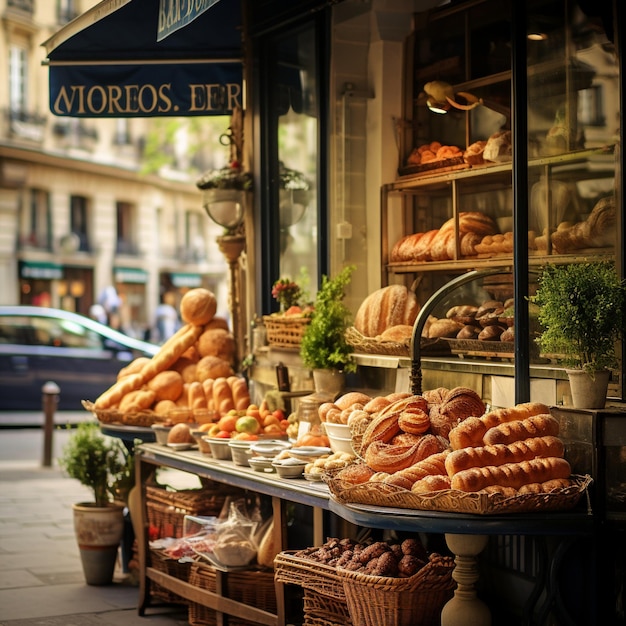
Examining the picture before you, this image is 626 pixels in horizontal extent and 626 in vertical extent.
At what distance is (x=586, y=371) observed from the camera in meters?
4.96

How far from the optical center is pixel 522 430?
487 cm

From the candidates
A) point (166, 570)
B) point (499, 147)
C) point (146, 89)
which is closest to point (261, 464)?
point (166, 570)

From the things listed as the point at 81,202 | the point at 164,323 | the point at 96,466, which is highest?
the point at 81,202

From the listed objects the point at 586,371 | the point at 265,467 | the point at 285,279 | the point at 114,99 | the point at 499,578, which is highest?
the point at 114,99

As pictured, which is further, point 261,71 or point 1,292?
point 1,292

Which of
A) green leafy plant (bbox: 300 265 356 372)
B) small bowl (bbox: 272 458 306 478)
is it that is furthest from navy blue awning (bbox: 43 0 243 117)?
small bowl (bbox: 272 458 306 478)

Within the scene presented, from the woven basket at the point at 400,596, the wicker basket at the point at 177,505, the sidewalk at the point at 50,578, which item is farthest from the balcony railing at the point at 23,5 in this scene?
the woven basket at the point at 400,596

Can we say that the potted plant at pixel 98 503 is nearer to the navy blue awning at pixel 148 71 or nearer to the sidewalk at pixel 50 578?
the sidewalk at pixel 50 578

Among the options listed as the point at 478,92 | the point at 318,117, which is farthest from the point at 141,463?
the point at 478,92

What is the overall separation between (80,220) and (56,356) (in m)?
14.4

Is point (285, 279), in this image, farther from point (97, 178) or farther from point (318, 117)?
point (97, 178)

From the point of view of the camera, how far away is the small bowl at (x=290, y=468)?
5992mm

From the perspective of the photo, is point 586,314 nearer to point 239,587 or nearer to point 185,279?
point 239,587

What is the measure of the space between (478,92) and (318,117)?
4.22 feet
